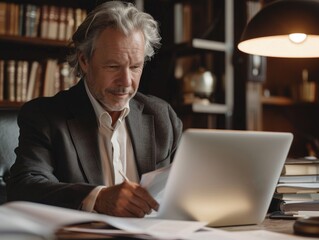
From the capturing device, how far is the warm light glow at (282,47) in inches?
71.4

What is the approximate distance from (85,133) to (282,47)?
698mm

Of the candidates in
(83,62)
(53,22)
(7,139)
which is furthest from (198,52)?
(7,139)

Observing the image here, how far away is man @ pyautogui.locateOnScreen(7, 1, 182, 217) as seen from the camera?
1704mm

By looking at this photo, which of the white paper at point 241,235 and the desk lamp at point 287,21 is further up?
the desk lamp at point 287,21

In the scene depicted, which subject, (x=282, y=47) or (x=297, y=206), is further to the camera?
(x=282, y=47)

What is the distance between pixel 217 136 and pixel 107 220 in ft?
0.85

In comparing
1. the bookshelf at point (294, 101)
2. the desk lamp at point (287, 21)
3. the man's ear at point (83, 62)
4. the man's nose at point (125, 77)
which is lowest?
the bookshelf at point (294, 101)

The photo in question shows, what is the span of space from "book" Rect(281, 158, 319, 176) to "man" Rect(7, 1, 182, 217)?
430 millimetres

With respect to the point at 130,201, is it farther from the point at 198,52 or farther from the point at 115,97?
the point at 198,52

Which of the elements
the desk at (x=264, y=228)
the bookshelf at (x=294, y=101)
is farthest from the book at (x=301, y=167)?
the bookshelf at (x=294, y=101)

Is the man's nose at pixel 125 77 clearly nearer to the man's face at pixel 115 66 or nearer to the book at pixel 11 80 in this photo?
the man's face at pixel 115 66

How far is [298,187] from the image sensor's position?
4.84 feet

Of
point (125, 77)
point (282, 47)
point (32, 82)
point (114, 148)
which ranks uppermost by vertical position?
point (282, 47)

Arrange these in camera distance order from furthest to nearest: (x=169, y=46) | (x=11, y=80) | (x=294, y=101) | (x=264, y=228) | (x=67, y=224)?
(x=294, y=101) < (x=169, y=46) < (x=11, y=80) < (x=264, y=228) < (x=67, y=224)
